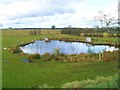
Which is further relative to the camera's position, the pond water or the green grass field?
the pond water

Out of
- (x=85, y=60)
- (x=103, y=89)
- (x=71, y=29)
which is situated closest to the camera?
(x=103, y=89)

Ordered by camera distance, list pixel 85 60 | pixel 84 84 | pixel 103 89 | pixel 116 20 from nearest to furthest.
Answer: pixel 103 89
pixel 84 84
pixel 116 20
pixel 85 60

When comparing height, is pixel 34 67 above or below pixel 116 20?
below

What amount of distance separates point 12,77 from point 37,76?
1700mm

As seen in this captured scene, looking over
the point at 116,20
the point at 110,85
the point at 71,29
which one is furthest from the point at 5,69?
the point at 71,29

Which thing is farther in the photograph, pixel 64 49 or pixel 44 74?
pixel 64 49

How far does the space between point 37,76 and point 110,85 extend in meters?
8.61

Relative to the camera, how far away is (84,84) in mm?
14367

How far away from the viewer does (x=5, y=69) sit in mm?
24297

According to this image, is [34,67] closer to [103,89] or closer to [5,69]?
[5,69]

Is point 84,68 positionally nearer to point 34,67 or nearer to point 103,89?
point 34,67

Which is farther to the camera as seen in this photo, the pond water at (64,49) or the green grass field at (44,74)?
the pond water at (64,49)

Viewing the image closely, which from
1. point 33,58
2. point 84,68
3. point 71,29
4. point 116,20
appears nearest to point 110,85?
point 116,20

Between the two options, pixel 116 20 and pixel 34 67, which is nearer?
pixel 116 20
